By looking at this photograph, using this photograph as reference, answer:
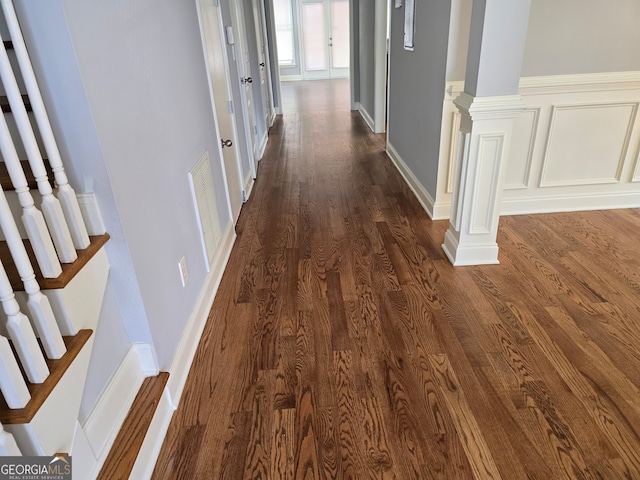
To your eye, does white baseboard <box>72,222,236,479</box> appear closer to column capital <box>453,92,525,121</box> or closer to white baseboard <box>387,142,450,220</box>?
column capital <box>453,92,525,121</box>

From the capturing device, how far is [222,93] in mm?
3277

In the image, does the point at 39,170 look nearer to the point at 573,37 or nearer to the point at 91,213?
the point at 91,213

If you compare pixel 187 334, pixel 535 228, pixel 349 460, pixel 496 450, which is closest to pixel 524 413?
pixel 496 450

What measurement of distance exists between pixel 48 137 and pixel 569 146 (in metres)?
3.37

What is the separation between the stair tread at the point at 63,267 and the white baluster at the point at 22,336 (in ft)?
0.47

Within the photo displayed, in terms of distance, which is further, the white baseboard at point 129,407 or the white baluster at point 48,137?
the white baseboard at point 129,407

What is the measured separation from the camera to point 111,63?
1448 millimetres

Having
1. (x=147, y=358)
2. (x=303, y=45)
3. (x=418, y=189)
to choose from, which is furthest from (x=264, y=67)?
(x=303, y=45)

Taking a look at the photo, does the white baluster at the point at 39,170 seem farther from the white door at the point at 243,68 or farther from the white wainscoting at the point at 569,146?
the white door at the point at 243,68

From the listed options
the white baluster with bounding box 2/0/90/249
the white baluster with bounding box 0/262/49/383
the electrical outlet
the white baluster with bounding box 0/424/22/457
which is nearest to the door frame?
the electrical outlet

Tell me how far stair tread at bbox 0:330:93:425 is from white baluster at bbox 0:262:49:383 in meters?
0.02

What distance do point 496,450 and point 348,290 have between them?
3.91 ft

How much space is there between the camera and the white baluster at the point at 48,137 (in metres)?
1.10

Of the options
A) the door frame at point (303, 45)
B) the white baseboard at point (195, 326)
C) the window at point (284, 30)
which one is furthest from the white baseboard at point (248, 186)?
the door frame at point (303, 45)
